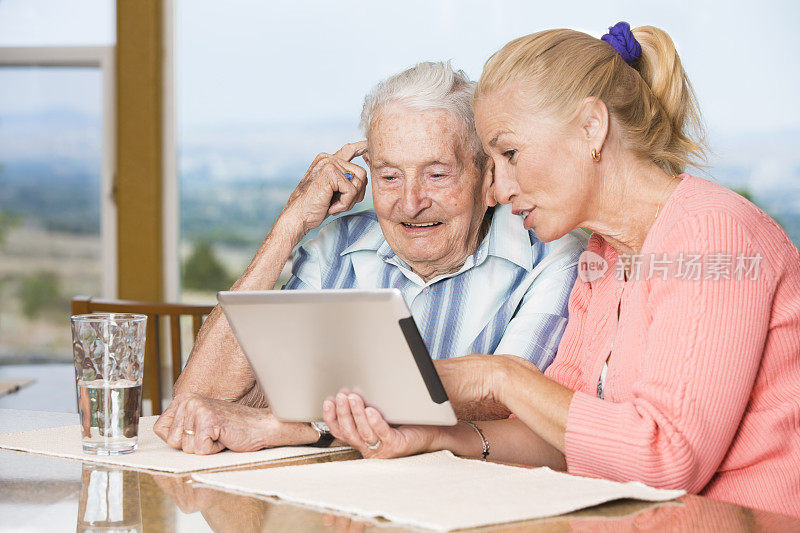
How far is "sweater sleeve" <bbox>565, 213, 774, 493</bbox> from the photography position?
3.81ft

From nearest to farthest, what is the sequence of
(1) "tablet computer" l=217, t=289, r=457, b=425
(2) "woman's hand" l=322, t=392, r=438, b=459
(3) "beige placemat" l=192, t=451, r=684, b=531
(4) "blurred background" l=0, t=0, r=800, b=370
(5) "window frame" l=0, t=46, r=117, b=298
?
(3) "beige placemat" l=192, t=451, r=684, b=531
(1) "tablet computer" l=217, t=289, r=457, b=425
(2) "woman's hand" l=322, t=392, r=438, b=459
(4) "blurred background" l=0, t=0, r=800, b=370
(5) "window frame" l=0, t=46, r=117, b=298

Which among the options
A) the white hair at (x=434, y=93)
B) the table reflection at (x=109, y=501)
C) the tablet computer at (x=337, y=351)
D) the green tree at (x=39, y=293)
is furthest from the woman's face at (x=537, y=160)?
the green tree at (x=39, y=293)

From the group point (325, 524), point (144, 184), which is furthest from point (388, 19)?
point (325, 524)

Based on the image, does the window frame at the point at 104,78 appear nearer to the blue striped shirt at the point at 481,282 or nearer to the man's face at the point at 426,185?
the blue striped shirt at the point at 481,282

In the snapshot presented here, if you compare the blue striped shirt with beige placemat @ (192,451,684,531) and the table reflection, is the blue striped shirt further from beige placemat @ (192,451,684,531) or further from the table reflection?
the table reflection

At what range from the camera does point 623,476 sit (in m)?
1.18

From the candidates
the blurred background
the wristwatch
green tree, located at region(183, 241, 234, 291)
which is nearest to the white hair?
the wristwatch

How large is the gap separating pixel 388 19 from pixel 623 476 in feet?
13.5

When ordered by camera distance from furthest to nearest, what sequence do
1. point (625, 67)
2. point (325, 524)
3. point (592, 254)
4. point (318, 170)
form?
point (318, 170), point (592, 254), point (625, 67), point (325, 524)

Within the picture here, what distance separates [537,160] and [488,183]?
1.29 feet

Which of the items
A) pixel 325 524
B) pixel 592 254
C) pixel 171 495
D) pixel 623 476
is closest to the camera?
pixel 325 524

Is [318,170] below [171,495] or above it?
above

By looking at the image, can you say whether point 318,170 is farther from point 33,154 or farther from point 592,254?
point 33,154

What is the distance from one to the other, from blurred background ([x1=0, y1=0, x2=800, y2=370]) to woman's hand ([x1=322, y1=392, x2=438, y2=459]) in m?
3.72
